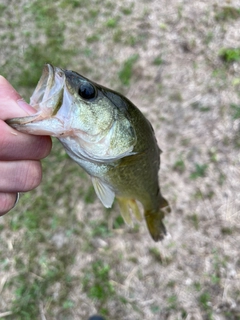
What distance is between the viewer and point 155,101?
2506mm

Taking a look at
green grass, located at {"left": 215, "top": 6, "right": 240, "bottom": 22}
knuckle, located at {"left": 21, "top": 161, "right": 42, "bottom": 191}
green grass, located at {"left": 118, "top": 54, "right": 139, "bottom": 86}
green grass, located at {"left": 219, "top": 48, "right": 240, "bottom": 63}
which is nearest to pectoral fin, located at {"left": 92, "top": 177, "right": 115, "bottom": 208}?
knuckle, located at {"left": 21, "top": 161, "right": 42, "bottom": 191}

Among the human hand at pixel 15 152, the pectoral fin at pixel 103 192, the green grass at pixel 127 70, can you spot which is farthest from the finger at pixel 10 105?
the green grass at pixel 127 70

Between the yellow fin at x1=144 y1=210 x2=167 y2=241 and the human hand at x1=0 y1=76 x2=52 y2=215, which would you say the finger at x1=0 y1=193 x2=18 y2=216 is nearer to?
the human hand at x1=0 y1=76 x2=52 y2=215

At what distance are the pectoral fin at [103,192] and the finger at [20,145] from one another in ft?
0.90

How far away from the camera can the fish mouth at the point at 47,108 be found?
94 cm

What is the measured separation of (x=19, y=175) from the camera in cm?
105

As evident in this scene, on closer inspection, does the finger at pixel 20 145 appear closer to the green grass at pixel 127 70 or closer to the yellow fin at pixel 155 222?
the yellow fin at pixel 155 222

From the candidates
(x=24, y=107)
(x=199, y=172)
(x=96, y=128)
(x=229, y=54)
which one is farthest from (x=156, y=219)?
(x=229, y=54)

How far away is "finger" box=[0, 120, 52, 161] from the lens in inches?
37.0

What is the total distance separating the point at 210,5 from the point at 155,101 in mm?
1000

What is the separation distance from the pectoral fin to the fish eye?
0.34 meters

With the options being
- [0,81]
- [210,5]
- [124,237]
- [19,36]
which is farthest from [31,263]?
[210,5]

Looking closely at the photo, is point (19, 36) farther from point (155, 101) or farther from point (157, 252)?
point (157, 252)

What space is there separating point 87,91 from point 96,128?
13cm
